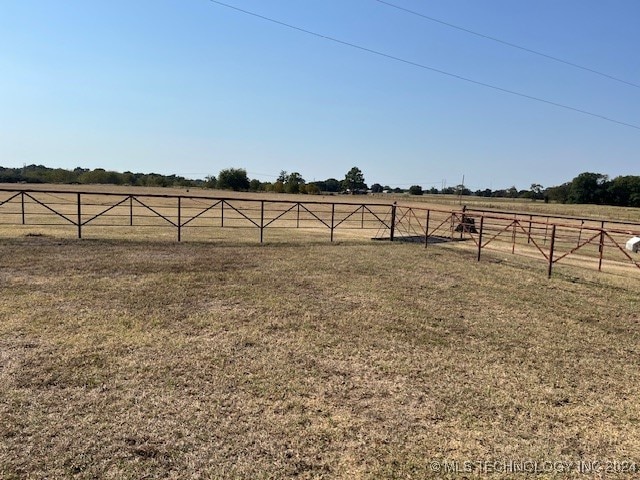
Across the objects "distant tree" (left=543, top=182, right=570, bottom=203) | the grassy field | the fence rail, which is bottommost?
the grassy field

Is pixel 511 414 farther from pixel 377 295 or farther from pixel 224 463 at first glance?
pixel 377 295

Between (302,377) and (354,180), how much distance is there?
6728 inches

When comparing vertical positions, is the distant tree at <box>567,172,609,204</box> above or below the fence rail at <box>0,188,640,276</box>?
above

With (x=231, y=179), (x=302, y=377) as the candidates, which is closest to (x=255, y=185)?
(x=231, y=179)

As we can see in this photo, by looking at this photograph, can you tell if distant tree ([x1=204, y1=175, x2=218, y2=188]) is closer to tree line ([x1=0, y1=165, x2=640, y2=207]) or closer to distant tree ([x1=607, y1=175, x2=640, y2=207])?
tree line ([x1=0, y1=165, x2=640, y2=207])

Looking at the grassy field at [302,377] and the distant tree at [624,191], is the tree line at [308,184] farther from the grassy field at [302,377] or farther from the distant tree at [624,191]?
the grassy field at [302,377]

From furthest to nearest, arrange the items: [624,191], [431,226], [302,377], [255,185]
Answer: [255,185] < [624,191] < [431,226] < [302,377]

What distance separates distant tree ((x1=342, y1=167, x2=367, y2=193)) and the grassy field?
16455 centimetres

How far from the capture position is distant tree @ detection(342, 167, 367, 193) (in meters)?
173

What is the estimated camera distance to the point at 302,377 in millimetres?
4750

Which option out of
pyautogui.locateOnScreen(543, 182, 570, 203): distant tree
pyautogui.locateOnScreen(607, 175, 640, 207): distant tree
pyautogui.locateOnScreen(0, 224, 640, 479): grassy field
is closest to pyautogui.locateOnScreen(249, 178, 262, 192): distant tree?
pyautogui.locateOnScreen(543, 182, 570, 203): distant tree

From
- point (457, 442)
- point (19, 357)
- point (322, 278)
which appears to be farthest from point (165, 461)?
→ point (322, 278)

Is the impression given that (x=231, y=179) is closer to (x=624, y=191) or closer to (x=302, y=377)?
(x=624, y=191)

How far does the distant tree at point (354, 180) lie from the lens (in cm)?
17277
